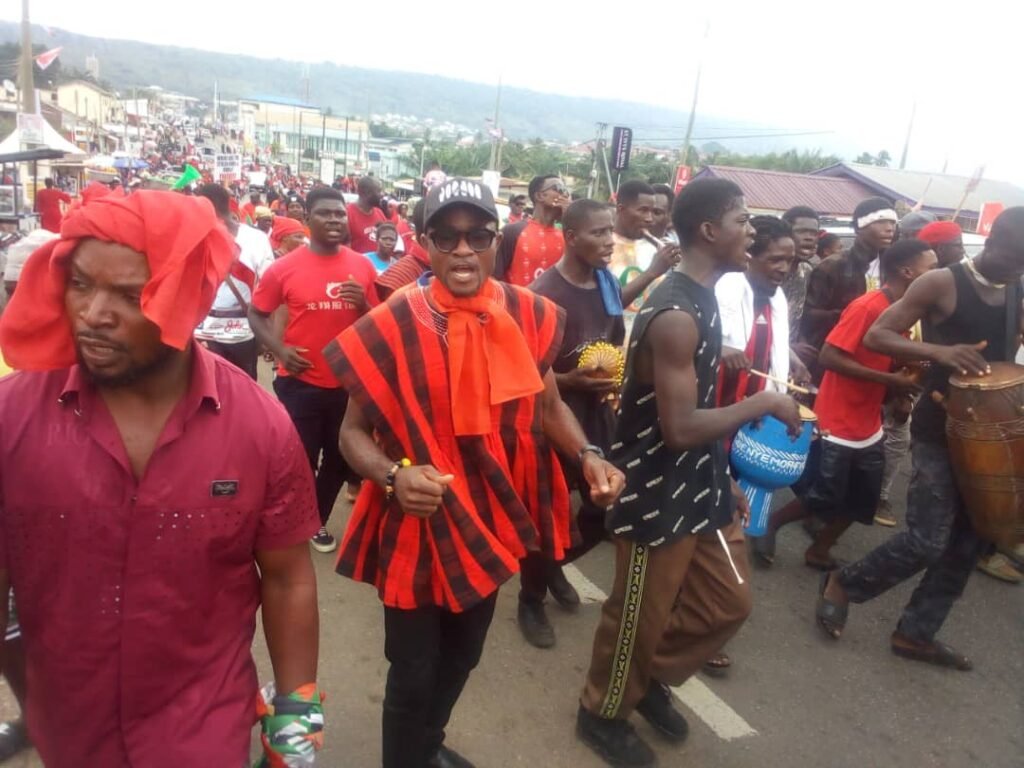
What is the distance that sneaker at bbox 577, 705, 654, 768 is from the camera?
284cm

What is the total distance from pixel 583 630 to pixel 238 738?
2400 mm

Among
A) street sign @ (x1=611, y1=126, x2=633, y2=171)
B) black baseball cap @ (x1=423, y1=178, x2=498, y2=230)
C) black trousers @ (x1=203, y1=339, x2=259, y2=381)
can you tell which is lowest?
black trousers @ (x1=203, y1=339, x2=259, y2=381)

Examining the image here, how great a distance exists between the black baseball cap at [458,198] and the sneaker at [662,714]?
198 cm

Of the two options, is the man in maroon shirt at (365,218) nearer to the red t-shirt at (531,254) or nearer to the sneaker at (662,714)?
the red t-shirt at (531,254)

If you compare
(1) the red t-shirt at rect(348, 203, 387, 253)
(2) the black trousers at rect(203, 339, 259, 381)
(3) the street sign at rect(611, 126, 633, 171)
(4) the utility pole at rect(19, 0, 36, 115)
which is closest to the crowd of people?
(2) the black trousers at rect(203, 339, 259, 381)

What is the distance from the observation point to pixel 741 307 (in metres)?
3.62

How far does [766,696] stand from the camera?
3.40 m

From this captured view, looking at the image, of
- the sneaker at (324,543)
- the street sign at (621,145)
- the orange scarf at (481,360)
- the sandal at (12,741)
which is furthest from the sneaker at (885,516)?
the street sign at (621,145)

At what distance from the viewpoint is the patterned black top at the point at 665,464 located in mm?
2564

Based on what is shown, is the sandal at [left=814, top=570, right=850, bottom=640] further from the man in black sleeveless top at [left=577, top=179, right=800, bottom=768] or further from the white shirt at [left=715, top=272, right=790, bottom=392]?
the man in black sleeveless top at [left=577, top=179, right=800, bottom=768]

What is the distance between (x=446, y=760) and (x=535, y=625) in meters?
1.04

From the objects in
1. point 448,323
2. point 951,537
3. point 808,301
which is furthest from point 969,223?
point 448,323

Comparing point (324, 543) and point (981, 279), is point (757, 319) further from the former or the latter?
point (324, 543)

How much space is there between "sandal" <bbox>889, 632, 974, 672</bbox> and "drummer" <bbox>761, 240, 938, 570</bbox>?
795 mm
